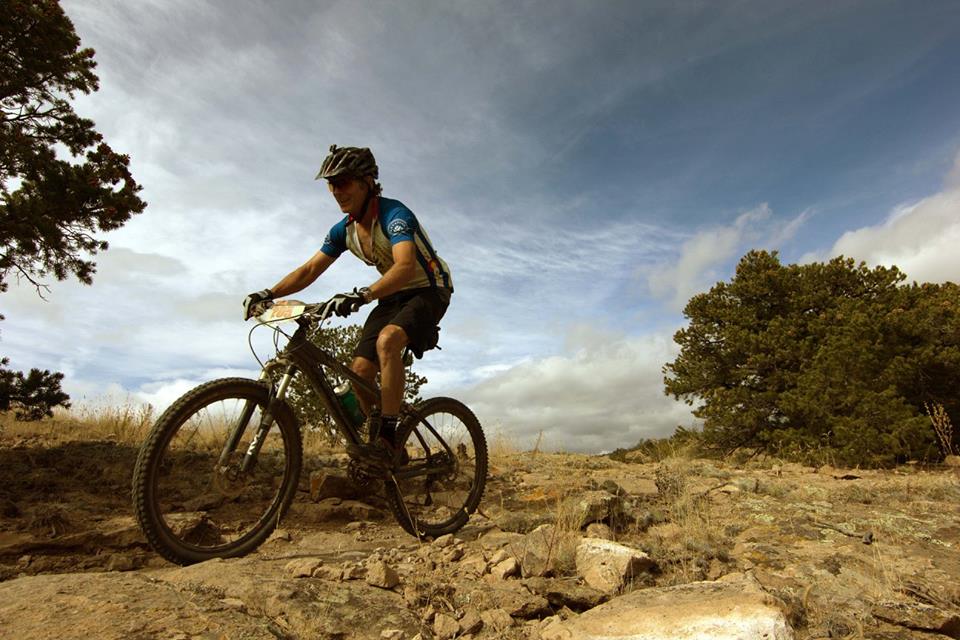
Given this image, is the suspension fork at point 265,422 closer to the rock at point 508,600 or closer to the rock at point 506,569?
the rock at point 508,600

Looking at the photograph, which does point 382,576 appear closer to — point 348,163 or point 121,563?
point 121,563

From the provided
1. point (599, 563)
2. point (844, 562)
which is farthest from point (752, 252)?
point (599, 563)

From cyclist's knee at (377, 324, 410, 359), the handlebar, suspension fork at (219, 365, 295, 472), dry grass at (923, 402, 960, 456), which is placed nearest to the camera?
suspension fork at (219, 365, 295, 472)

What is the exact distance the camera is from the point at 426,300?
14.2ft

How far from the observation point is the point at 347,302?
3600 millimetres

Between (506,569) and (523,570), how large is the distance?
0.33ft

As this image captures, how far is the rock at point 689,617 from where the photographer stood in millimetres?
2227

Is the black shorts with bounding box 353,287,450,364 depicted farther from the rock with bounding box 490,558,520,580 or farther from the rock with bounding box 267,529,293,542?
the rock with bounding box 490,558,520,580

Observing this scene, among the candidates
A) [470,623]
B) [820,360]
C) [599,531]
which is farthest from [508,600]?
[820,360]

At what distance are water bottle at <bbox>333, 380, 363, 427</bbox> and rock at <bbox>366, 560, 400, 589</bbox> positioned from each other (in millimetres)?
1287

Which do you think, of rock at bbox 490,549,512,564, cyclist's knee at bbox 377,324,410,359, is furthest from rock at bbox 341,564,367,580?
cyclist's knee at bbox 377,324,410,359

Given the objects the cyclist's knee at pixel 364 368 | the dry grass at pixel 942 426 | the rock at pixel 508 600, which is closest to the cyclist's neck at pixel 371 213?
the cyclist's knee at pixel 364 368

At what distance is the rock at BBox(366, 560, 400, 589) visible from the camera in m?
2.90

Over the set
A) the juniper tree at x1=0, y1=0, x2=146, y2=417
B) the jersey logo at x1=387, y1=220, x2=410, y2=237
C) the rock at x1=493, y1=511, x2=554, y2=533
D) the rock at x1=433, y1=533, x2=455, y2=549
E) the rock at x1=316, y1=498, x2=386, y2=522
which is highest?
the juniper tree at x1=0, y1=0, x2=146, y2=417
